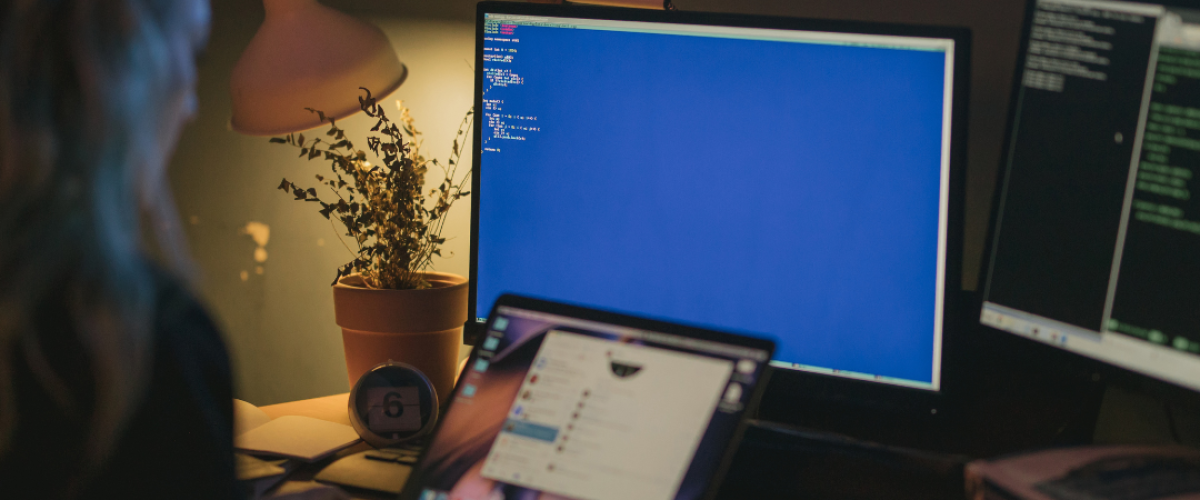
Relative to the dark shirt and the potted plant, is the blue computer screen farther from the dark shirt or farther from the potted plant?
the dark shirt

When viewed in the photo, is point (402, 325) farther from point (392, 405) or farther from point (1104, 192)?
point (1104, 192)

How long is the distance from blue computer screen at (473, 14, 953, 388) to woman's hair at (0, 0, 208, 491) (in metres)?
0.39

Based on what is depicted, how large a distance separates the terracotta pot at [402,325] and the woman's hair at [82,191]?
37cm

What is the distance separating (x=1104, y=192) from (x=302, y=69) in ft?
2.59

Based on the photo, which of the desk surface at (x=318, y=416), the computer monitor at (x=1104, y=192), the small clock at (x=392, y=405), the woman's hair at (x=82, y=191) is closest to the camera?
the woman's hair at (x=82, y=191)

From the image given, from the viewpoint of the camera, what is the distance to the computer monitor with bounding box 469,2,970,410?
2.37ft

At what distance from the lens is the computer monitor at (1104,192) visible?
1.88 feet

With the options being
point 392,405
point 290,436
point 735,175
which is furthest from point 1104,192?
point 290,436

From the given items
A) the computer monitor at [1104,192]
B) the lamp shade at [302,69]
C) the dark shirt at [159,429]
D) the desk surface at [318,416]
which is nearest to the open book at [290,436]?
the desk surface at [318,416]

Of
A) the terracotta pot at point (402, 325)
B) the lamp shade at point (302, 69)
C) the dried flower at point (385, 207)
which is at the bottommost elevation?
the terracotta pot at point (402, 325)

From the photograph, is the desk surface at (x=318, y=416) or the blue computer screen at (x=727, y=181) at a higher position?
the blue computer screen at (x=727, y=181)

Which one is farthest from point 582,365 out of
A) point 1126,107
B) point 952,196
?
point 1126,107

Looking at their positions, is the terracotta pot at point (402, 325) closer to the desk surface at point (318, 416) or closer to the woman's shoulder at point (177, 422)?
the desk surface at point (318, 416)

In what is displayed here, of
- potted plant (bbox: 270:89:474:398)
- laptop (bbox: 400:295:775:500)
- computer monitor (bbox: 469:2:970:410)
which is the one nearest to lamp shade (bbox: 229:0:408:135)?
potted plant (bbox: 270:89:474:398)
